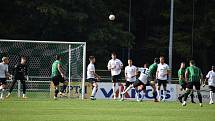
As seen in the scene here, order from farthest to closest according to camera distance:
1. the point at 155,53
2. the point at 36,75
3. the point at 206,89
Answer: the point at 155,53 < the point at 206,89 < the point at 36,75

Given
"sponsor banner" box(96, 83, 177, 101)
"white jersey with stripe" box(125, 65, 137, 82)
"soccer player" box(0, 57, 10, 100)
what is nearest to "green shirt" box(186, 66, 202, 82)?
"white jersey with stripe" box(125, 65, 137, 82)

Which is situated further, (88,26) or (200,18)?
(200,18)

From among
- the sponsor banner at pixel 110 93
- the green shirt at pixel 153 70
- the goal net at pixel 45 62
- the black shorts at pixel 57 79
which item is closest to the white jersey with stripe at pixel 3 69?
the black shorts at pixel 57 79

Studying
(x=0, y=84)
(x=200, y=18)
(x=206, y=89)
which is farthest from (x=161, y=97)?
(x=200, y=18)

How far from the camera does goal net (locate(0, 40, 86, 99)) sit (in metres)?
38.1

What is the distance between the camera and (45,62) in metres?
41.1

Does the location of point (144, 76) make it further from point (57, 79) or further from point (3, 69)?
point (3, 69)

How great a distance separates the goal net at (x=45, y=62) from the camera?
1499 inches

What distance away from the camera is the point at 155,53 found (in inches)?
2378

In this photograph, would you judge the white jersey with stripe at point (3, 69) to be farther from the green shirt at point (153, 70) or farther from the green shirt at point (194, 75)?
the green shirt at point (194, 75)

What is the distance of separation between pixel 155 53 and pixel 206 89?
16.1 meters

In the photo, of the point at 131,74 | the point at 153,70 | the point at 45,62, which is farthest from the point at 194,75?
the point at 45,62

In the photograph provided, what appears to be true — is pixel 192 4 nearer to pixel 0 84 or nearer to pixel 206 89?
pixel 206 89

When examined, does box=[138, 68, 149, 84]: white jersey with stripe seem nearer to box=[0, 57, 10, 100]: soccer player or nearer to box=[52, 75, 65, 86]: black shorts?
box=[52, 75, 65, 86]: black shorts
